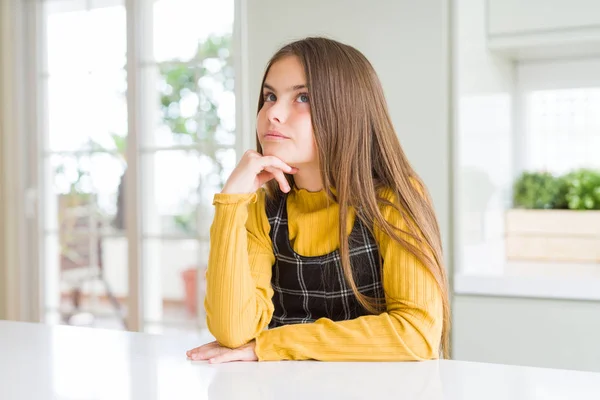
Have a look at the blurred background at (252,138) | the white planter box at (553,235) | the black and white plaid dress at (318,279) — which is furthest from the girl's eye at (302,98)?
the white planter box at (553,235)

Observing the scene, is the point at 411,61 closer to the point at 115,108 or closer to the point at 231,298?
the point at 231,298

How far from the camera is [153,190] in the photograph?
9.77ft

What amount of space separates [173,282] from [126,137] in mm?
3710

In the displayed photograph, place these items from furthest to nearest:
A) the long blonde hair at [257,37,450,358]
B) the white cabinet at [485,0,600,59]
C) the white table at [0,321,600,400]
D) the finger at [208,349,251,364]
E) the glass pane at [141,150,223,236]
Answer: the glass pane at [141,150,223,236] → the white cabinet at [485,0,600,59] → the long blonde hair at [257,37,450,358] → the finger at [208,349,251,364] → the white table at [0,321,600,400]

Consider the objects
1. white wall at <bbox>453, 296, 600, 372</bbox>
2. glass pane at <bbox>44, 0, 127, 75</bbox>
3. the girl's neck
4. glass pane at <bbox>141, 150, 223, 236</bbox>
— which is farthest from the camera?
glass pane at <bbox>44, 0, 127, 75</bbox>

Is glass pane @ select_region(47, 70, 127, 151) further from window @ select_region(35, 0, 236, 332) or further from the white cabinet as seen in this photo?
the white cabinet

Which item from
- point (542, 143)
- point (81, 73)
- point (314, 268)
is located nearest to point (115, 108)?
point (81, 73)

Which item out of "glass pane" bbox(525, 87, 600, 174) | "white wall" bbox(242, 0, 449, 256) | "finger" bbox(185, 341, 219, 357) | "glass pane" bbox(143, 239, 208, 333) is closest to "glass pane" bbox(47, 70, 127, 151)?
"glass pane" bbox(143, 239, 208, 333)

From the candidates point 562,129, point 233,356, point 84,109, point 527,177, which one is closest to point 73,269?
point 84,109

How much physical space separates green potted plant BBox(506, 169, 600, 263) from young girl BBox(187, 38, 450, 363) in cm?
126

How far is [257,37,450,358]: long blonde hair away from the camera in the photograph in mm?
1152

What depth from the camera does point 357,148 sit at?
1.20 meters

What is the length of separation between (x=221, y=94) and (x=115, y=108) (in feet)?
2.28

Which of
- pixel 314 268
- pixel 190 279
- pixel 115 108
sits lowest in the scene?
pixel 190 279
